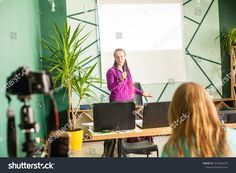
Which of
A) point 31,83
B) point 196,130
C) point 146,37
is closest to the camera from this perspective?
point 31,83

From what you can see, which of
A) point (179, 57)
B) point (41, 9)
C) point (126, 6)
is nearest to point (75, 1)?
point (41, 9)

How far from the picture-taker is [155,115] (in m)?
1.70

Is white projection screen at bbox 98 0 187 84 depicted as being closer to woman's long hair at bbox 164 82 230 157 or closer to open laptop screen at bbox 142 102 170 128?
open laptop screen at bbox 142 102 170 128

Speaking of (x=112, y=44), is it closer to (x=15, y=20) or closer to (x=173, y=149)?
(x=15, y=20)

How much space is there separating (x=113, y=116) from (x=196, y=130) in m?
0.66

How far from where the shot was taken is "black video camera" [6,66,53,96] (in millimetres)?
541

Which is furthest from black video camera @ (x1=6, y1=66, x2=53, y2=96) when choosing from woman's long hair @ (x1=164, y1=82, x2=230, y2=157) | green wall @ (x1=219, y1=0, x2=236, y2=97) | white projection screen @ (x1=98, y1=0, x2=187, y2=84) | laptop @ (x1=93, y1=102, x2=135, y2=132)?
green wall @ (x1=219, y1=0, x2=236, y2=97)

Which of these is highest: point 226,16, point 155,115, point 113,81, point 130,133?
point 226,16

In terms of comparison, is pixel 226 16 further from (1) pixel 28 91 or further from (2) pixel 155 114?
(1) pixel 28 91

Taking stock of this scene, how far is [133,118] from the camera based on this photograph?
5.41ft

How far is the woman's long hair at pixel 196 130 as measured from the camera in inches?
40.0

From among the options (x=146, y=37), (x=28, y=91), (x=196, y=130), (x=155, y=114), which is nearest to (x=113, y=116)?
(x=155, y=114)

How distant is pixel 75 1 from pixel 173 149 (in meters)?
3.05

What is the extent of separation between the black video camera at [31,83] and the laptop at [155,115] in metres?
1.13
